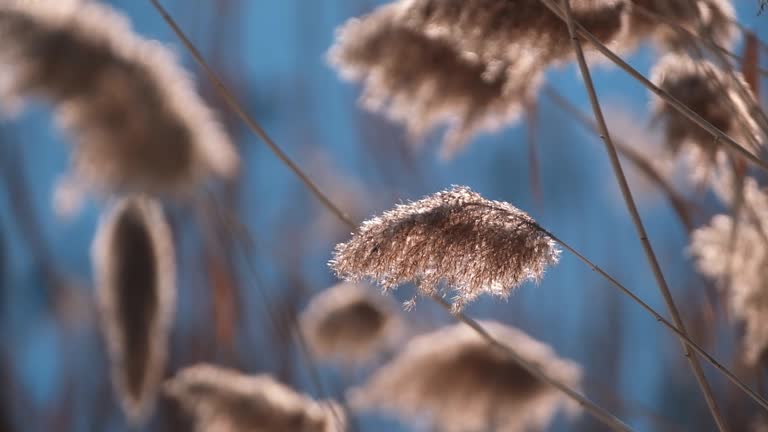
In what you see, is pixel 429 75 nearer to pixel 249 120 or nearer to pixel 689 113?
pixel 249 120

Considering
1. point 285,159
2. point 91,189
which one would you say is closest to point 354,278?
point 285,159

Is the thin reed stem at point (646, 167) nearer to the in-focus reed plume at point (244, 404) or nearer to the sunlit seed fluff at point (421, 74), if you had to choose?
the sunlit seed fluff at point (421, 74)

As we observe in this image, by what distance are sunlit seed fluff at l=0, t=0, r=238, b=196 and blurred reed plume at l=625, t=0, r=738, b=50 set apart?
28.9 inches

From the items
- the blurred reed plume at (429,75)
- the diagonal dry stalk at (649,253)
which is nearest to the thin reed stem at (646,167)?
the blurred reed plume at (429,75)

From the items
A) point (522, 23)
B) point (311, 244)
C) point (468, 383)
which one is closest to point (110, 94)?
point (522, 23)

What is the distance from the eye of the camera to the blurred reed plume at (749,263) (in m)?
1.04

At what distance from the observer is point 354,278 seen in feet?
2.25

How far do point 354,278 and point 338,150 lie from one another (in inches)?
78.0

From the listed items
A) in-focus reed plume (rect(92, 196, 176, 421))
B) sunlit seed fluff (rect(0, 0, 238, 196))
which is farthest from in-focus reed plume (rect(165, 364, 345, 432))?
sunlit seed fluff (rect(0, 0, 238, 196))

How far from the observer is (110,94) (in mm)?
1248

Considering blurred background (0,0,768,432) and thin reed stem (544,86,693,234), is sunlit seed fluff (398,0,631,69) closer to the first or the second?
thin reed stem (544,86,693,234)

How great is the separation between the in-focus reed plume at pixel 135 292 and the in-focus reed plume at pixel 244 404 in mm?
61

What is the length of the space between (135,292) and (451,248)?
784 mm

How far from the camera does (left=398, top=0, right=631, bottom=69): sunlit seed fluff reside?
910mm
